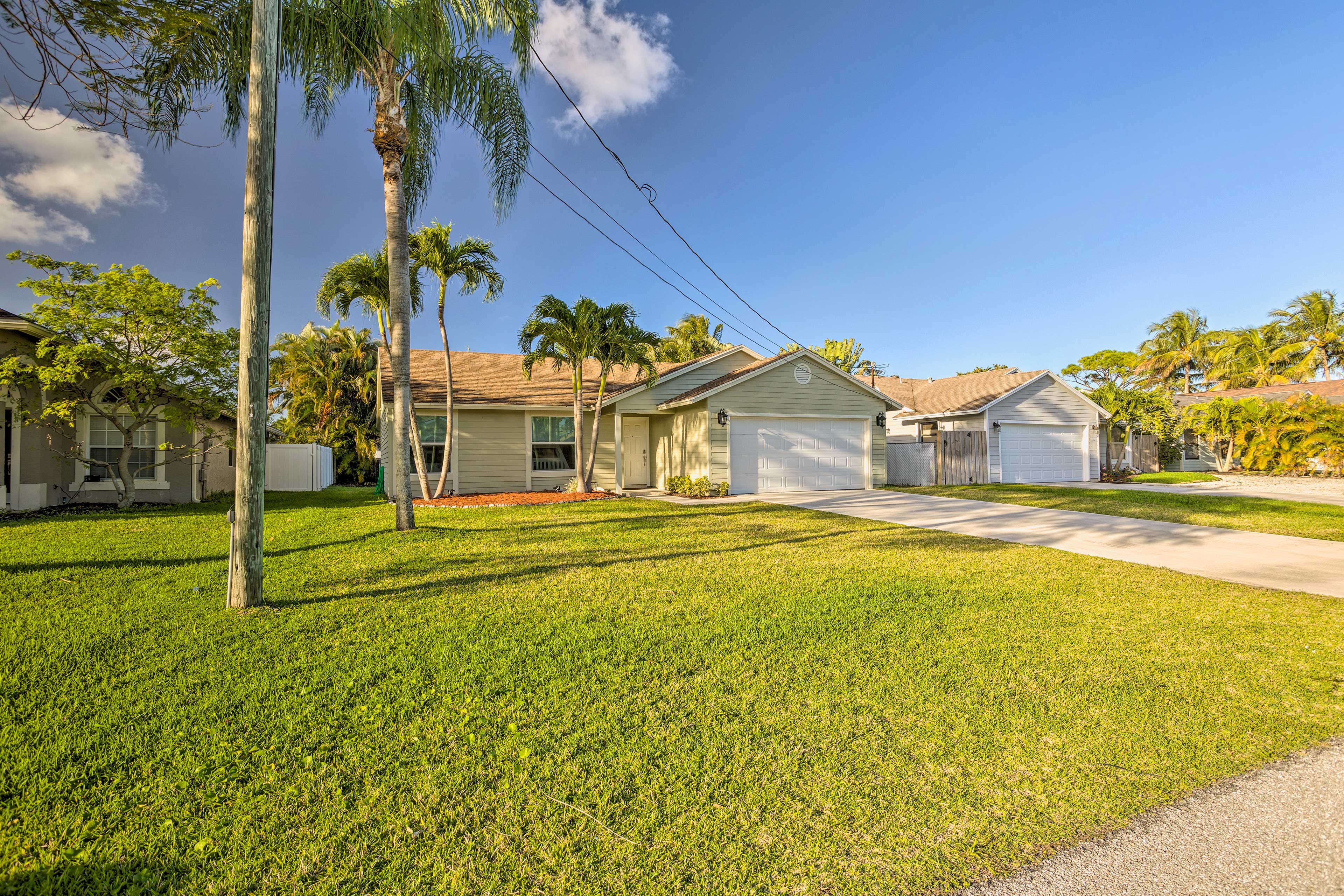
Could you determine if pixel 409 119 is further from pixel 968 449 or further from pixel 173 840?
pixel 968 449

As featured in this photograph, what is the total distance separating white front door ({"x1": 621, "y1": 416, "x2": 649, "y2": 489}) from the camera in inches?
720

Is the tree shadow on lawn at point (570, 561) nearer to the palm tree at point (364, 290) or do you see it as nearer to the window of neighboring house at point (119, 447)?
the palm tree at point (364, 290)

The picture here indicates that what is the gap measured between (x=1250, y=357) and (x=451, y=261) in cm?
4894

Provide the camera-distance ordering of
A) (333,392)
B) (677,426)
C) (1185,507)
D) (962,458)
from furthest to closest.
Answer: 1. (333,392)
2. (962,458)
3. (677,426)
4. (1185,507)

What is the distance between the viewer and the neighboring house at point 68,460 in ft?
33.9

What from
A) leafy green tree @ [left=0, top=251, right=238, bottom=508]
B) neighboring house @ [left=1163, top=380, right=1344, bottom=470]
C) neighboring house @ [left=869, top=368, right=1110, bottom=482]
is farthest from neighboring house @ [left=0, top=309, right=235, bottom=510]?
neighboring house @ [left=1163, top=380, right=1344, bottom=470]

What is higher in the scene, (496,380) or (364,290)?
(364,290)

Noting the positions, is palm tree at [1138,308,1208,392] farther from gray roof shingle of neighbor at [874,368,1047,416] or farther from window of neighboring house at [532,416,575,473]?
window of neighboring house at [532,416,575,473]

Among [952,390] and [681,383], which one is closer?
[681,383]

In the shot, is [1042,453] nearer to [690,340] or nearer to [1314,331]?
[690,340]

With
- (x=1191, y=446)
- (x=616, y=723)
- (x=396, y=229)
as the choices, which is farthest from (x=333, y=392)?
(x=1191, y=446)

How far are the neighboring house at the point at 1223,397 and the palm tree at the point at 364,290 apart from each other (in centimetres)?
2929

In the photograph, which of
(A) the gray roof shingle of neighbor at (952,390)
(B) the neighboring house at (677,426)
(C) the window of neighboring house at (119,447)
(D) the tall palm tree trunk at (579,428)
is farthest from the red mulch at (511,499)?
(A) the gray roof shingle of neighbor at (952,390)

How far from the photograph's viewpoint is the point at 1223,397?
29891 mm
